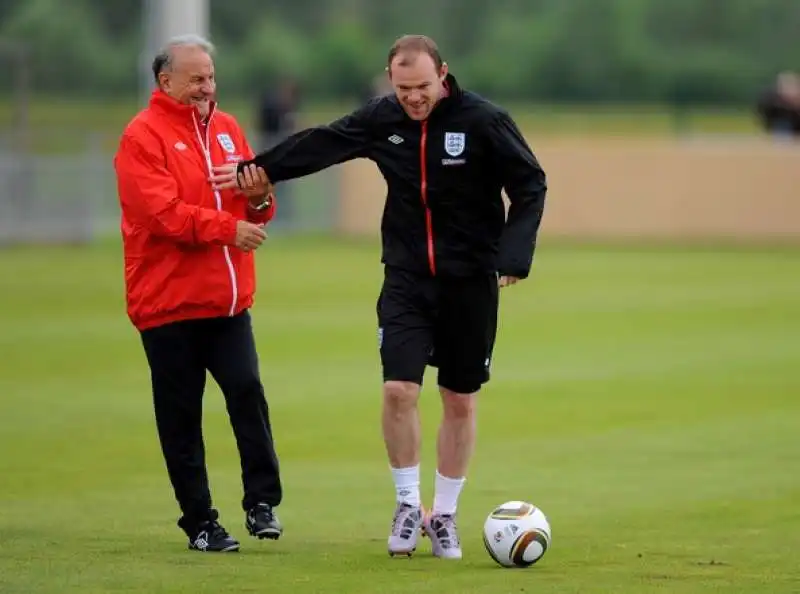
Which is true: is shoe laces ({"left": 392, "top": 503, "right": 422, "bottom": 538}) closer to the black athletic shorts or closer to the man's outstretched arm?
the black athletic shorts

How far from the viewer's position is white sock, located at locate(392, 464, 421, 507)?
809cm

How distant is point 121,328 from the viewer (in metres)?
18.0

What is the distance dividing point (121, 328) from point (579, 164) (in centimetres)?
1390

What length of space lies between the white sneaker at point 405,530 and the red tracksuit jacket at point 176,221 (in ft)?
3.70

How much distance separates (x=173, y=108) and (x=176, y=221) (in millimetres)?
538

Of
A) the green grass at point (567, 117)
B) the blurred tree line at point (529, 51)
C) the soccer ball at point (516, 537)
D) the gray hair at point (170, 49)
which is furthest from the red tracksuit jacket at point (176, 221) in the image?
the blurred tree line at point (529, 51)

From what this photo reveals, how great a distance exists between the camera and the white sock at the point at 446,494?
820cm

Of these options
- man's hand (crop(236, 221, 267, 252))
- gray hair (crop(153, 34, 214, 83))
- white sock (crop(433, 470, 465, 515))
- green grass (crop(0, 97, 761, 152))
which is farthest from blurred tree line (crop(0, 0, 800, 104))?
man's hand (crop(236, 221, 267, 252))

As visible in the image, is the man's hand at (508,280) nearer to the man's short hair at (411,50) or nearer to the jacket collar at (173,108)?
the man's short hair at (411,50)

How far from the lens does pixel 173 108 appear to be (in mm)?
8188

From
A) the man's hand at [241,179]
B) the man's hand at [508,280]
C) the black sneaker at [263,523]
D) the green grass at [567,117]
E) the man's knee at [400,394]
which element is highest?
the man's hand at [241,179]

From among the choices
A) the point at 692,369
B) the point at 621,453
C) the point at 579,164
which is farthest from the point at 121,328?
the point at 579,164

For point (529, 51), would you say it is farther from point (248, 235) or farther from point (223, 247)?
point (248, 235)

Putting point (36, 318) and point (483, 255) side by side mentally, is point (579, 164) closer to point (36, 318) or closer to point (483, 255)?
point (36, 318)
